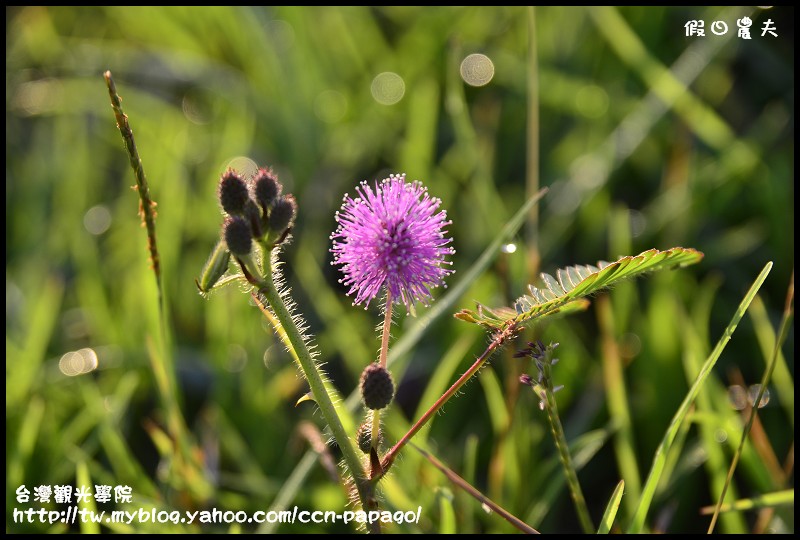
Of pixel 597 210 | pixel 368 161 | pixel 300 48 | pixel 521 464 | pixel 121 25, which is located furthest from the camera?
pixel 121 25

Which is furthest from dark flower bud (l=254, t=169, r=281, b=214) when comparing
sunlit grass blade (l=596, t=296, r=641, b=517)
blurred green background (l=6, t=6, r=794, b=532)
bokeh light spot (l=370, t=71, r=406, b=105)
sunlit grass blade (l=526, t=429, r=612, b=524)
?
bokeh light spot (l=370, t=71, r=406, b=105)

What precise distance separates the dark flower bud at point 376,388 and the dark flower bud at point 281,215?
242 millimetres

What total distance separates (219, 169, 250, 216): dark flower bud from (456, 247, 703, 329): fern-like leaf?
14.1 inches

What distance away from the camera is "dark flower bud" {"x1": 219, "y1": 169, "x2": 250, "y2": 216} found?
44.9 inches

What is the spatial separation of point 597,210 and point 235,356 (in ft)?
4.55

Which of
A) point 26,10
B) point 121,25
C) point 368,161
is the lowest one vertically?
point 368,161

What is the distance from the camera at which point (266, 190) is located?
116 cm

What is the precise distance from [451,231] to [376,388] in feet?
6.05

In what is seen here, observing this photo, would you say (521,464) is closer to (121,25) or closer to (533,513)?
(533,513)

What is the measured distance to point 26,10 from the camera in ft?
14.4

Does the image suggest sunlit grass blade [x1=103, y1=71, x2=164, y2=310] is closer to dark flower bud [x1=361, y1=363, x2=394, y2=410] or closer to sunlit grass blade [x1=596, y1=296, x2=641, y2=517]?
dark flower bud [x1=361, y1=363, x2=394, y2=410]

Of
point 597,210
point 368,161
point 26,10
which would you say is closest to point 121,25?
point 26,10

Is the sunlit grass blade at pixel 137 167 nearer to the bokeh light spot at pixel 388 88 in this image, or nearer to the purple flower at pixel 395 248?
the purple flower at pixel 395 248

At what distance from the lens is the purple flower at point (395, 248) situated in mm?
1215
